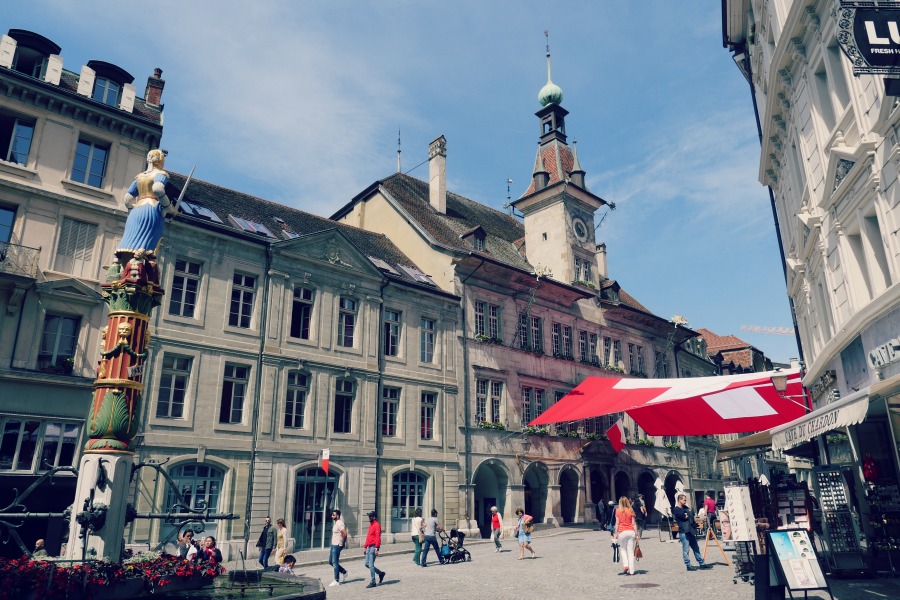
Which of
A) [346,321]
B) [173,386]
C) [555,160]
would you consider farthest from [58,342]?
[555,160]

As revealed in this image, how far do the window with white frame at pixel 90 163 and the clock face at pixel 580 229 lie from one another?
2474 centimetres

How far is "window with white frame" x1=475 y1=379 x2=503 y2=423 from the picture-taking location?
1169 inches

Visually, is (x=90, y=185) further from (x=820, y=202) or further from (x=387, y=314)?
(x=820, y=202)

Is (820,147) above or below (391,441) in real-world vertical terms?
above

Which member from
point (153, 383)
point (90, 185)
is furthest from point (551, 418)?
point (90, 185)

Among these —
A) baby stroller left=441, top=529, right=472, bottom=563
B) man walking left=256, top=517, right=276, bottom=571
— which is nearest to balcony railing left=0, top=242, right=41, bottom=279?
man walking left=256, top=517, right=276, bottom=571

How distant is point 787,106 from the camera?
15.6 metres

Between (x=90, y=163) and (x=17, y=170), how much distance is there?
7.10 feet

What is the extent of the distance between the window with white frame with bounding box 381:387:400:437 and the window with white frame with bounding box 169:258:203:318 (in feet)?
27.4

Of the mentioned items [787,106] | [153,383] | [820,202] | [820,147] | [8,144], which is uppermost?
[8,144]

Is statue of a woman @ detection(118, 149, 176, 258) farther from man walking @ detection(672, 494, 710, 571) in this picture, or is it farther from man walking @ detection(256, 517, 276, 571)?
man walking @ detection(672, 494, 710, 571)

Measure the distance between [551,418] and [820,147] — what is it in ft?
37.1

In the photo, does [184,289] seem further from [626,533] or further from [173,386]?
[626,533]

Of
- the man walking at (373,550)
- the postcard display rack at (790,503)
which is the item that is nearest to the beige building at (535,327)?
the man walking at (373,550)
